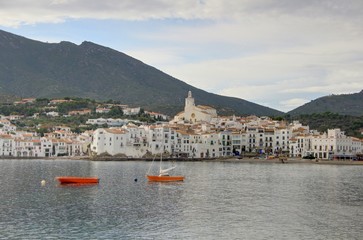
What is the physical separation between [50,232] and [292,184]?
26.3 metres

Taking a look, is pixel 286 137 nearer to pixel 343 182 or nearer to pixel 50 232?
pixel 343 182

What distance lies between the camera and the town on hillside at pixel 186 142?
90500mm

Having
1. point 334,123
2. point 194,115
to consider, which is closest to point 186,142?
point 194,115

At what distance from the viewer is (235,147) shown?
98875 millimetres

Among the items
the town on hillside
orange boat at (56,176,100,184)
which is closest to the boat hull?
orange boat at (56,176,100,184)

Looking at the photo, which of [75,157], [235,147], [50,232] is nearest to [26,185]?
[50,232]

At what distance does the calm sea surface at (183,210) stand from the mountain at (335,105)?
127 metres

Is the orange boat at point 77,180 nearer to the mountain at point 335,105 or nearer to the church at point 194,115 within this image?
the church at point 194,115

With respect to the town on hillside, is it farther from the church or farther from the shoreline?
the church

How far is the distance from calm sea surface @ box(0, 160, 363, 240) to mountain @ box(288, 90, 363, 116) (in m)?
127

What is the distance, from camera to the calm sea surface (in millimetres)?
25281

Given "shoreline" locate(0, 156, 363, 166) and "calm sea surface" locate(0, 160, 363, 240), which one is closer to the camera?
"calm sea surface" locate(0, 160, 363, 240)

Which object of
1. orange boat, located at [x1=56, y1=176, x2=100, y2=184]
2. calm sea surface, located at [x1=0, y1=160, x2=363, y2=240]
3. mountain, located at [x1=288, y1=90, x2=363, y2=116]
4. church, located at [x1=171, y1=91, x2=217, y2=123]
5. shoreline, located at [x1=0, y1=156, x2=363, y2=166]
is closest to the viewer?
calm sea surface, located at [x1=0, y1=160, x2=363, y2=240]

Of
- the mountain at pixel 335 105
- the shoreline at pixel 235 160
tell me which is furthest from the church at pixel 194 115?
the mountain at pixel 335 105
